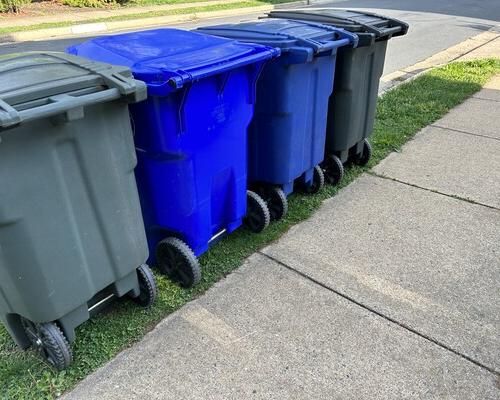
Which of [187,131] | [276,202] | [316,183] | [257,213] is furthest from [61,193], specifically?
[316,183]

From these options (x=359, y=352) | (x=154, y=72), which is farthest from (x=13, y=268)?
(x=359, y=352)

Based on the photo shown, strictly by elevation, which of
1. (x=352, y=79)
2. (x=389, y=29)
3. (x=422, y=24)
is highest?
(x=389, y=29)

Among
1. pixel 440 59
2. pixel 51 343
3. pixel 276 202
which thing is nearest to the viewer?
pixel 51 343

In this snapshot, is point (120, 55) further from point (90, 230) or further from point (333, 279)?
point (333, 279)

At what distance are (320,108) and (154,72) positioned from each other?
159 centimetres

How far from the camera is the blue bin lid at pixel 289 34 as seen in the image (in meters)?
2.92

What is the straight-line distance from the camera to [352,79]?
3580 millimetres

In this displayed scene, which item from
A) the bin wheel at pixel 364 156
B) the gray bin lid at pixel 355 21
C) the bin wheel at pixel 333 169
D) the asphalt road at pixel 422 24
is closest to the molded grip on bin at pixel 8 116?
the gray bin lid at pixel 355 21

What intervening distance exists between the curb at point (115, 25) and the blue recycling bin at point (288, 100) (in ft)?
33.5

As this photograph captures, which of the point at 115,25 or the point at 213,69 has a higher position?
the point at 213,69

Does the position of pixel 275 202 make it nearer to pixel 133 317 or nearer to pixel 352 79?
pixel 352 79

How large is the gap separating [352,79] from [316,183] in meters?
0.87

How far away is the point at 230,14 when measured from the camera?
52.3 feet

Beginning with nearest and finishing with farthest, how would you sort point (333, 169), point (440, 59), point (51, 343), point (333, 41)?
point (51, 343) → point (333, 41) → point (333, 169) → point (440, 59)
